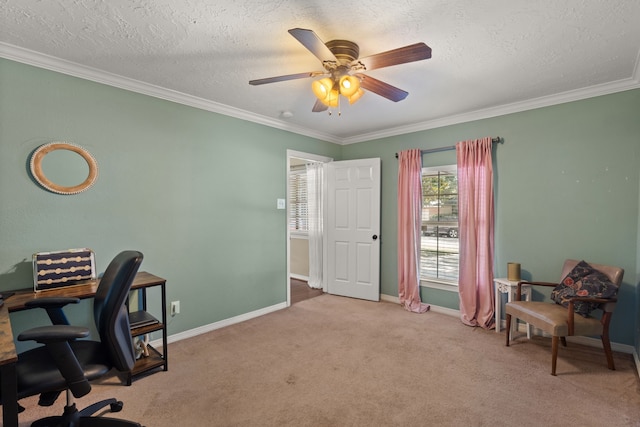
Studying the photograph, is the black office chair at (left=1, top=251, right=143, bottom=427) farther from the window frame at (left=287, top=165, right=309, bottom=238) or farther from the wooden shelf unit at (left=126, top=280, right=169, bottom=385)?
the window frame at (left=287, top=165, right=309, bottom=238)

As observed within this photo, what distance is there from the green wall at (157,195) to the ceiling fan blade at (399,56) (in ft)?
6.83

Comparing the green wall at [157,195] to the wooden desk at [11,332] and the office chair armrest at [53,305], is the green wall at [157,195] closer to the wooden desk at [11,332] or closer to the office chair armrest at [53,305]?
the wooden desk at [11,332]

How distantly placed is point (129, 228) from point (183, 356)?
126cm

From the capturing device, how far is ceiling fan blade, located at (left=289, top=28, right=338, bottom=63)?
1603 mm

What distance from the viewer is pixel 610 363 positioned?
256cm

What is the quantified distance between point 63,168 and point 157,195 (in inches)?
28.9

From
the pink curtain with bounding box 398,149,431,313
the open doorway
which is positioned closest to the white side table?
the pink curtain with bounding box 398,149,431,313

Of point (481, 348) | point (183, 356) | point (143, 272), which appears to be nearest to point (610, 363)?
point (481, 348)

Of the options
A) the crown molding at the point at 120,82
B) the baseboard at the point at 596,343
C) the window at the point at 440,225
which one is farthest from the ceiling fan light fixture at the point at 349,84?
the baseboard at the point at 596,343

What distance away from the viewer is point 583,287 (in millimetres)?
2689

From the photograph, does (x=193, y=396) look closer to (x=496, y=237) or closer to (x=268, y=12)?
(x=268, y=12)

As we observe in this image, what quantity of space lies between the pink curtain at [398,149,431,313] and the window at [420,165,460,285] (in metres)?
0.13

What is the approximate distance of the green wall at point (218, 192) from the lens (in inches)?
94.2

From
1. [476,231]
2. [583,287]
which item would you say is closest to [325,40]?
[476,231]
